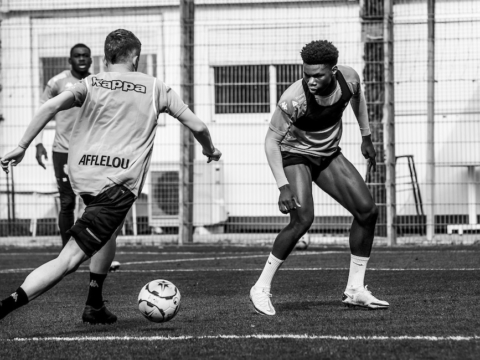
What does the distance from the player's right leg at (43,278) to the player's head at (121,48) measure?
1166mm

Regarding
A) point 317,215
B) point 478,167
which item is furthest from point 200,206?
point 478,167

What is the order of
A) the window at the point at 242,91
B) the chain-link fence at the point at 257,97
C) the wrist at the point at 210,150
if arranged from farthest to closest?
the window at the point at 242,91 < the chain-link fence at the point at 257,97 < the wrist at the point at 210,150

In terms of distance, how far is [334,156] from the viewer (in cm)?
755

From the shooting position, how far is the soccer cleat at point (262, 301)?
6.98 m

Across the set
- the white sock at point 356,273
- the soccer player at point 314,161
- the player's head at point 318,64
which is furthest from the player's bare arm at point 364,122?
the white sock at point 356,273

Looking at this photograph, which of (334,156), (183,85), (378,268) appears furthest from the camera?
(183,85)

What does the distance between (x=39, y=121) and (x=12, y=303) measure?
1.07 meters

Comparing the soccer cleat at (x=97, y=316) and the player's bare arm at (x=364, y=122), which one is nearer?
the soccer cleat at (x=97, y=316)

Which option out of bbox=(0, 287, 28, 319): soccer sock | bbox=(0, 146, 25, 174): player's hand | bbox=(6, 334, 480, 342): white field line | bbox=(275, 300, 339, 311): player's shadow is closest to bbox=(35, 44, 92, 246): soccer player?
bbox=(275, 300, 339, 311): player's shadow

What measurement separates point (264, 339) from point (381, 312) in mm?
1501

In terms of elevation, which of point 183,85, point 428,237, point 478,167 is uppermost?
point 183,85

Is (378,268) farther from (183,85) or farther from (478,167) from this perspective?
(183,85)

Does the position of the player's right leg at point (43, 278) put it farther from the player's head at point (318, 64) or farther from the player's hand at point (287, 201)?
the player's head at point (318, 64)

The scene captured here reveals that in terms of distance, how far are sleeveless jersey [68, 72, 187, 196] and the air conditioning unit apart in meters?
9.12
